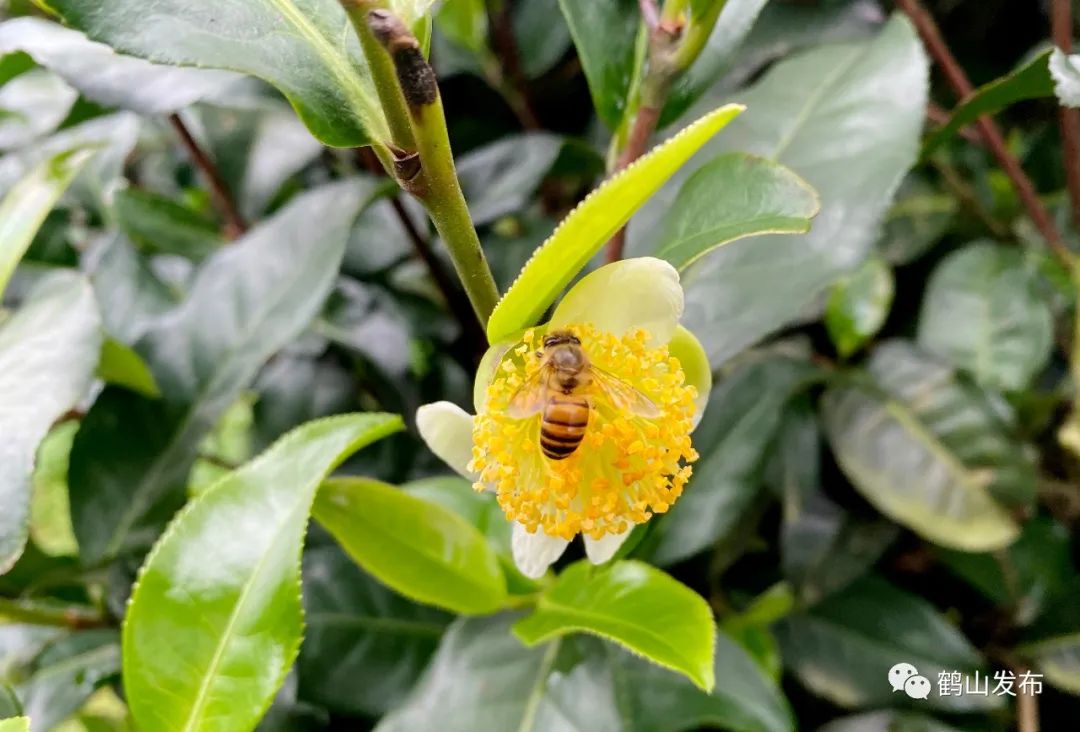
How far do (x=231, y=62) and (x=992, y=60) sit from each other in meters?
1.00

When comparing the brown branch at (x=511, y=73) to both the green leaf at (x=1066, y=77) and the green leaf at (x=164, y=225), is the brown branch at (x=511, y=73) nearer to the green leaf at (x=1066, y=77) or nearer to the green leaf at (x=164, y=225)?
the green leaf at (x=164, y=225)

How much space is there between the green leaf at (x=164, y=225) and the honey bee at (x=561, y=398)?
1.88ft

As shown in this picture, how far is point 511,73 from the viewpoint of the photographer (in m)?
0.93

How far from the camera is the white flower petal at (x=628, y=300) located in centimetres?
37

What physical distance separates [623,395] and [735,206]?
11 cm

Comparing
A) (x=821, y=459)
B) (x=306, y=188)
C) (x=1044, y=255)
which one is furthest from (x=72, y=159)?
(x=1044, y=255)

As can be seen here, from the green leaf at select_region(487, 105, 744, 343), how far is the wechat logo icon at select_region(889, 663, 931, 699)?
553 mm

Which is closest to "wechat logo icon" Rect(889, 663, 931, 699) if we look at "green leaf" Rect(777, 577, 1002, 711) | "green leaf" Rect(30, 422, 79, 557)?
"green leaf" Rect(777, 577, 1002, 711)

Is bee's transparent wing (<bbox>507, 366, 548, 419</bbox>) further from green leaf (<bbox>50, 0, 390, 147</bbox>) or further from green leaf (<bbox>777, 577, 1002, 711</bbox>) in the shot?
green leaf (<bbox>777, 577, 1002, 711</bbox>)

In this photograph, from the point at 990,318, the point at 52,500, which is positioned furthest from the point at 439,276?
the point at 52,500

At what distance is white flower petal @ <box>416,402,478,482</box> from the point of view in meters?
0.41

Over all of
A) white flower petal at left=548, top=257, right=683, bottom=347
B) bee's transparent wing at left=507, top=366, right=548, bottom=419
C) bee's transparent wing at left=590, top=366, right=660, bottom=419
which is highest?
white flower petal at left=548, top=257, right=683, bottom=347

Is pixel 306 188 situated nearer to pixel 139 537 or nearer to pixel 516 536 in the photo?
pixel 139 537

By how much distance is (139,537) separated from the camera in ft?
2.09
